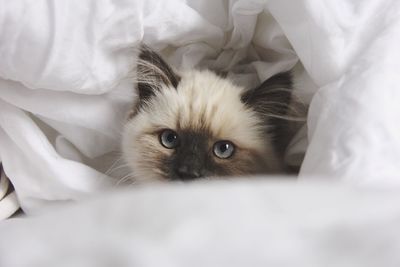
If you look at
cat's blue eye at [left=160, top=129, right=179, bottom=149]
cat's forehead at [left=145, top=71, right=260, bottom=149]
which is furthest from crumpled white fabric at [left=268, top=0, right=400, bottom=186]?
cat's blue eye at [left=160, top=129, right=179, bottom=149]

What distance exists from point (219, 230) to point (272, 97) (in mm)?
695

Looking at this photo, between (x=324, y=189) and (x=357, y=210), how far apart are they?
39 mm

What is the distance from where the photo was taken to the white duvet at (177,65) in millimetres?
765

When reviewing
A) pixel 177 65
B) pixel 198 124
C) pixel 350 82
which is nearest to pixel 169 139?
pixel 198 124

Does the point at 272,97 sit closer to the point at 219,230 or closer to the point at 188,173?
the point at 188,173

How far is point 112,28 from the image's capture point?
96 cm

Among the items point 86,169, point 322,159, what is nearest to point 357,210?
point 322,159

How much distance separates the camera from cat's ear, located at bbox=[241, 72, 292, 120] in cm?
102

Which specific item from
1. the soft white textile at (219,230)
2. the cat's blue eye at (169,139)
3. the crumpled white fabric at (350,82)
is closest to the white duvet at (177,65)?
the crumpled white fabric at (350,82)

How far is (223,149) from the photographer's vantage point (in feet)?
3.49

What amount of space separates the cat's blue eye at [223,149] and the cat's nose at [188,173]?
0.33ft

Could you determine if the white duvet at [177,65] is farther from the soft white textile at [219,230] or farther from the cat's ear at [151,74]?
the soft white textile at [219,230]

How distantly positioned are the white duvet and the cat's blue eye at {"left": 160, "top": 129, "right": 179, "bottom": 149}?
0.39 ft

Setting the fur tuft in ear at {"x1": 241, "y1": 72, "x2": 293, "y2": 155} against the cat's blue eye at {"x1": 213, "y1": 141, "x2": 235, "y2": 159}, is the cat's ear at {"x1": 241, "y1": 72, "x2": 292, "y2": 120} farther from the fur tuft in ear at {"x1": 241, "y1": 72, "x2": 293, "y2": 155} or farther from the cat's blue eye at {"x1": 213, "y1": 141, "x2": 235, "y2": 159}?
the cat's blue eye at {"x1": 213, "y1": 141, "x2": 235, "y2": 159}
